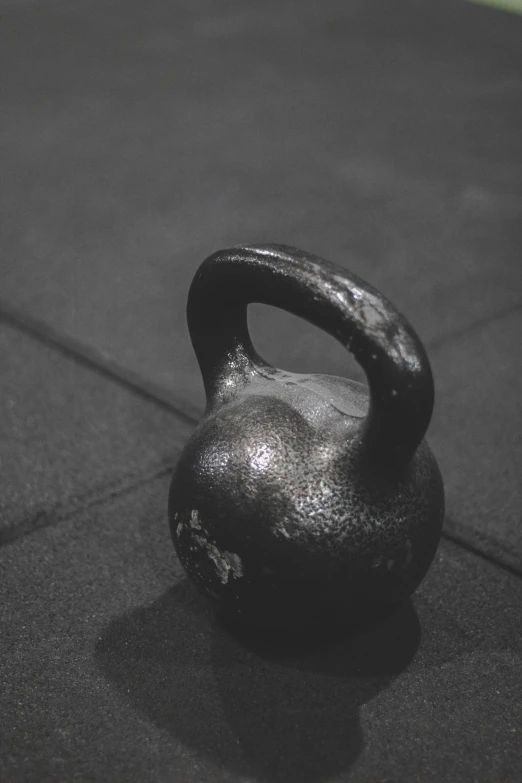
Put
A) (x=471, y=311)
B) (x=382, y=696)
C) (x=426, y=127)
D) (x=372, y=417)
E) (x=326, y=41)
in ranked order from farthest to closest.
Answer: (x=326, y=41), (x=426, y=127), (x=471, y=311), (x=382, y=696), (x=372, y=417)

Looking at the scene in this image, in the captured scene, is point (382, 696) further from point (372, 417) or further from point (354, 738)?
point (372, 417)

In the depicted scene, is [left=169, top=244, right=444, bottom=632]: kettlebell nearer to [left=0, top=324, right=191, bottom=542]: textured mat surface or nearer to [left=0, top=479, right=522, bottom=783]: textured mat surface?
[left=0, top=479, right=522, bottom=783]: textured mat surface

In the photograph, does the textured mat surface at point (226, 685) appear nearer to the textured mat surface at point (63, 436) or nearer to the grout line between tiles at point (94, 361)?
the textured mat surface at point (63, 436)

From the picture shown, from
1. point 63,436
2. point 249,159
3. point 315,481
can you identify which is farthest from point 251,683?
point 249,159

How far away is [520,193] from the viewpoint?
11.6 feet

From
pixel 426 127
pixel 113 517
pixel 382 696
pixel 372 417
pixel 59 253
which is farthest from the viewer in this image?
pixel 426 127

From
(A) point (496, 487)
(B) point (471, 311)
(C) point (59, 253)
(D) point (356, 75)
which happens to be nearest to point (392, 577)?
(A) point (496, 487)

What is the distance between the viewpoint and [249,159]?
12.7 ft

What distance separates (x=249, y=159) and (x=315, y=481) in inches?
113

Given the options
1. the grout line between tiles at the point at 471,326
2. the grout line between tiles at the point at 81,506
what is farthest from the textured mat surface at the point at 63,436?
the grout line between tiles at the point at 471,326

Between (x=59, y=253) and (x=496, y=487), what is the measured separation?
74.0 inches

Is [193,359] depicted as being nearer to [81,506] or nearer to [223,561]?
[81,506]

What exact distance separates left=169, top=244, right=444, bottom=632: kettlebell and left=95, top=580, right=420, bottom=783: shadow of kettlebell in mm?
111

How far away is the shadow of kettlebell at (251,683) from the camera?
50.6 inches
